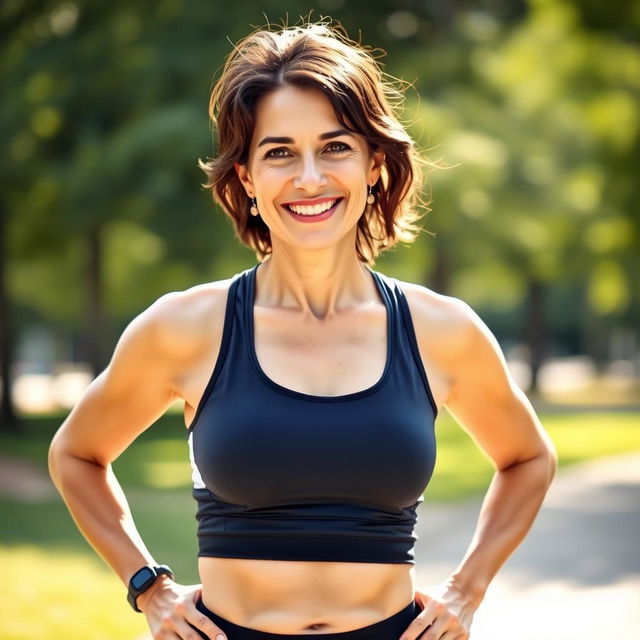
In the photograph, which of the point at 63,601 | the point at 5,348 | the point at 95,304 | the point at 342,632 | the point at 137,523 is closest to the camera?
the point at 342,632

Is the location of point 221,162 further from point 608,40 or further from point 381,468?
point 608,40

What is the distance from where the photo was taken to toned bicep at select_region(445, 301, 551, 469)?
2561 millimetres

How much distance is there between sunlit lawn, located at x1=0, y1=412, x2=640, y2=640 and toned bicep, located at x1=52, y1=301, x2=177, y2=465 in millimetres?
4437

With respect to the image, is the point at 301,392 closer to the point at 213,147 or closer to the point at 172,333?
the point at 172,333

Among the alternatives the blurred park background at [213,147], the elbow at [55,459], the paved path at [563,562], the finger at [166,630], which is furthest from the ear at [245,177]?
the blurred park background at [213,147]

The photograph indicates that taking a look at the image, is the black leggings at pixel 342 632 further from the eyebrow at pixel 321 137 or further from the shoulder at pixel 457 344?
the eyebrow at pixel 321 137

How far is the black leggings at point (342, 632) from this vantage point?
2375 millimetres

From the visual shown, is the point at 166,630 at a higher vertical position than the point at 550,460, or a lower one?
lower

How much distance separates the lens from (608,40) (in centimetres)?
1479

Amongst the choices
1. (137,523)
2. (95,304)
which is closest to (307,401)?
(137,523)

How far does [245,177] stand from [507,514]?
0.99 meters

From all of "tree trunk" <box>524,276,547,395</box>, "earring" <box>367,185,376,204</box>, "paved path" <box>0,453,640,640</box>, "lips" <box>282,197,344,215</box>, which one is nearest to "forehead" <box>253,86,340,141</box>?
"lips" <box>282,197,344,215</box>

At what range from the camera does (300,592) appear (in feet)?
7.77

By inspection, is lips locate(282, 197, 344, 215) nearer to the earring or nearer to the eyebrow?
the eyebrow
